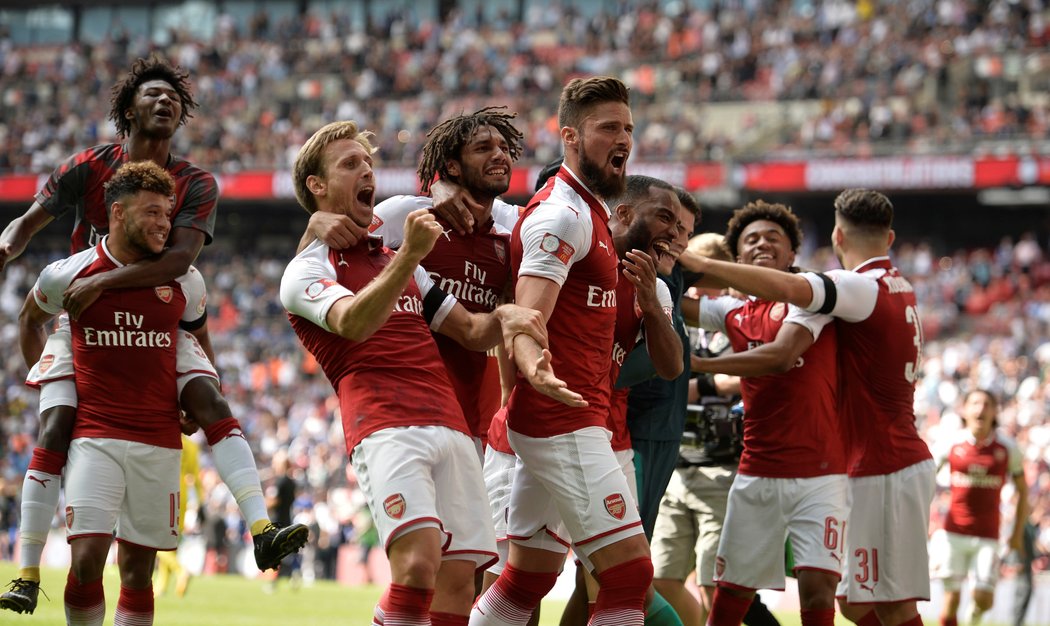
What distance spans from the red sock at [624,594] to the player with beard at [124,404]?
242cm

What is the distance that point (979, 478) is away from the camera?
1143 cm

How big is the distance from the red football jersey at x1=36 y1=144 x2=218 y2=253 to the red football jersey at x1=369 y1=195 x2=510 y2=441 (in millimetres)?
1328

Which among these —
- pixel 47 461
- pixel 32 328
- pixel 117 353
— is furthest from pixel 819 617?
pixel 32 328

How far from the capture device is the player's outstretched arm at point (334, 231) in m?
5.21

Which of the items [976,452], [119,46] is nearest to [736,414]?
[976,452]

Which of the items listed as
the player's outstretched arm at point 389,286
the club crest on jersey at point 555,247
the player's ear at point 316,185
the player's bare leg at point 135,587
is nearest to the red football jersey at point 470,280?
the player's ear at point 316,185

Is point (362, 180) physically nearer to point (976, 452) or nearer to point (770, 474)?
point (770, 474)

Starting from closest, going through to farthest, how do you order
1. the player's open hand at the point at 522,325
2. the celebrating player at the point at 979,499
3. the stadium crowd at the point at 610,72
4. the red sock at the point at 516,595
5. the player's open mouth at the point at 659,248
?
the player's open hand at the point at 522,325 → the red sock at the point at 516,595 → the player's open mouth at the point at 659,248 → the celebrating player at the point at 979,499 → the stadium crowd at the point at 610,72

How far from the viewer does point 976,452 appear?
11.5 m

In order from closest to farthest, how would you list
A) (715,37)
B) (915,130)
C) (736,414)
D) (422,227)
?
1. (422,227)
2. (736,414)
3. (915,130)
4. (715,37)

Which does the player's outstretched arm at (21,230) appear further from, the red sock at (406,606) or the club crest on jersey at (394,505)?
the red sock at (406,606)

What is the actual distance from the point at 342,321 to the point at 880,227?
136 inches

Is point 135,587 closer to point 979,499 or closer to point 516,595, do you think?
point 516,595

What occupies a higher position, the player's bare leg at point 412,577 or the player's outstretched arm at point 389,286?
the player's outstretched arm at point 389,286
